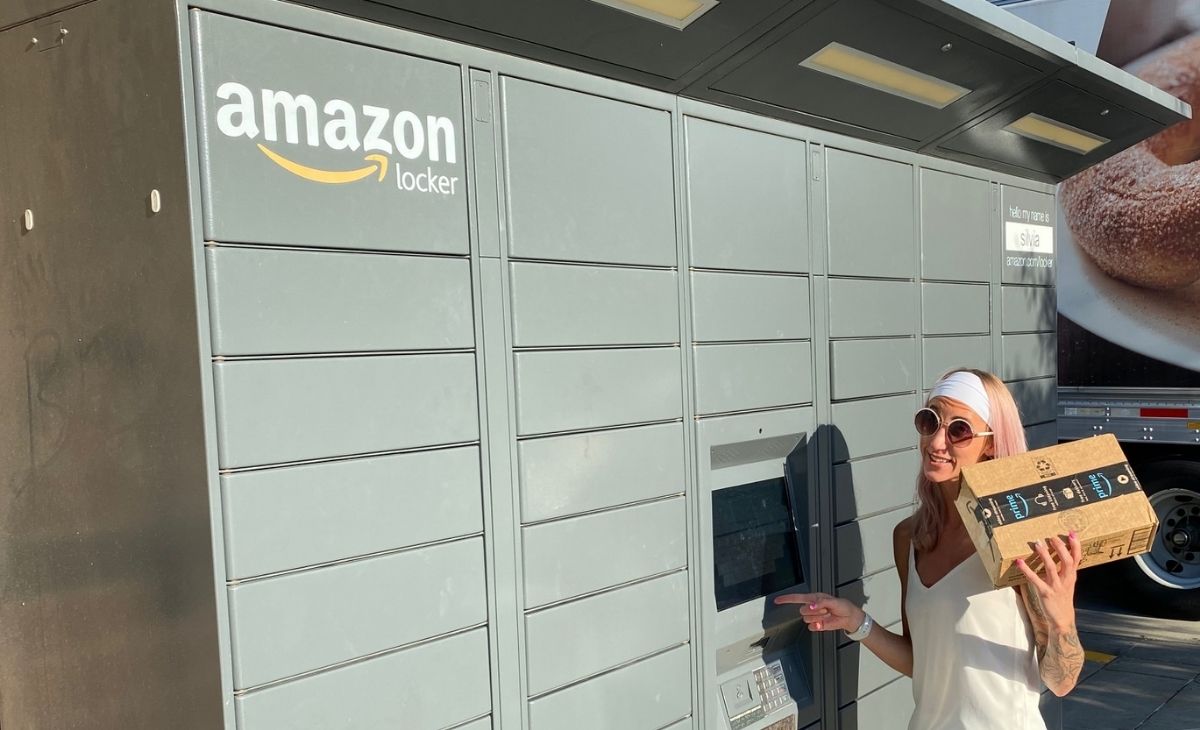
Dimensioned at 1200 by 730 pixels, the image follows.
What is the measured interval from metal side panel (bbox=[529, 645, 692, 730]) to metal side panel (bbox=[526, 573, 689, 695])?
0.11ft

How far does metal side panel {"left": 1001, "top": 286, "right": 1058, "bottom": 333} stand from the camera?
4664 mm

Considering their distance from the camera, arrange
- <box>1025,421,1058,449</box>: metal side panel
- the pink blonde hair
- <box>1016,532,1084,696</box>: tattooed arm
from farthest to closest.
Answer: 1. <box>1025,421,1058,449</box>: metal side panel
2. the pink blonde hair
3. <box>1016,532,1084,696</box>: tattooed arm

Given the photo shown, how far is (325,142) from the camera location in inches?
85.2

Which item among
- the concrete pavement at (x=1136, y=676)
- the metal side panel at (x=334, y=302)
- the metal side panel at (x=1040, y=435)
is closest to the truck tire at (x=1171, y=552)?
the concrete pavement at (x=1136, y=676)

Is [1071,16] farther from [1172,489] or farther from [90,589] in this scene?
[90,589]

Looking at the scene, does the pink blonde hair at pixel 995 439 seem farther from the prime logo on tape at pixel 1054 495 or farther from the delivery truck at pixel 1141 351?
the delivery truck at pixel 1141 351

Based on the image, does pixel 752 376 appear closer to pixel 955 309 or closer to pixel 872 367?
pixel 872 367

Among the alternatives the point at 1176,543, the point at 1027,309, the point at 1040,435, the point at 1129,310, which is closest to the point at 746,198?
the point at 1027,309

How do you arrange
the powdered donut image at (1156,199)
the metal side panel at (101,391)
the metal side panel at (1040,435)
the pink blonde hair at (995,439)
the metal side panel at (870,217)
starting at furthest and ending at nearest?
the powdered donut image at (1156,199)
the metal side panel at (1040,435)
the metal side panel at (870,217)
the pink blonde hair at (995,439)
the metal side panel at (101,391)

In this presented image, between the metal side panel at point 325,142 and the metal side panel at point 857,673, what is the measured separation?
217cm

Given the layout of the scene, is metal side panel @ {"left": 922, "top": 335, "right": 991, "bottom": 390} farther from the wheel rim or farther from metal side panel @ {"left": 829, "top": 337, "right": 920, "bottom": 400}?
the wheel rim

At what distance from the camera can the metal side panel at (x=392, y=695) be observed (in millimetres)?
2076

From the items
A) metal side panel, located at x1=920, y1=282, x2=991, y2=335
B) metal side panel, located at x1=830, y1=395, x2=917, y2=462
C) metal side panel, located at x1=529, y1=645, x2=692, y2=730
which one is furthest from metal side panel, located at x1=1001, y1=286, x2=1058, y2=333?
metal side panel, located at x1=529, y1=645, x2=692, y2=730

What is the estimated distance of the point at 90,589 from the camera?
221 cm
